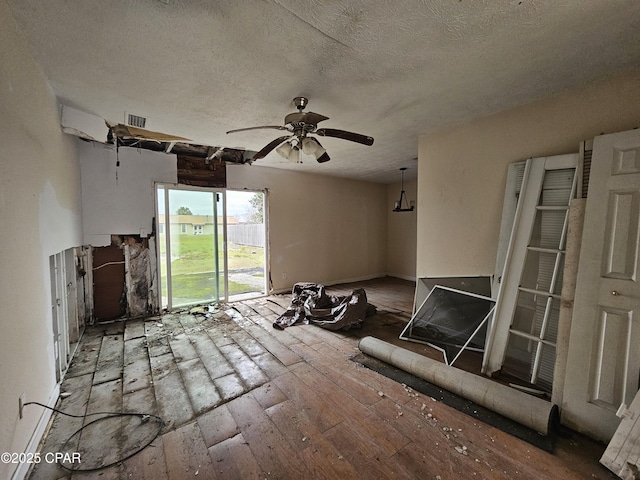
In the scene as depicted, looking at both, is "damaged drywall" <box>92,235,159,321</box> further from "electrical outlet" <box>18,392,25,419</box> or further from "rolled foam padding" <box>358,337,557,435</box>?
"rolled foam padding" <box>358,337,557,435</box>

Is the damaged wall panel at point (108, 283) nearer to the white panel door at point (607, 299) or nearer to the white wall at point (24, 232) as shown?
the white wall at point (24, 232)

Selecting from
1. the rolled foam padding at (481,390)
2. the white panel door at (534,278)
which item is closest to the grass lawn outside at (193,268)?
the rolled foam padding at (481,390)

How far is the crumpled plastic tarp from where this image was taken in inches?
134

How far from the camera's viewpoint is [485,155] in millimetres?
2691

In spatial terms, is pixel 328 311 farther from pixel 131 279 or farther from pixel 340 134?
pixel 131 279

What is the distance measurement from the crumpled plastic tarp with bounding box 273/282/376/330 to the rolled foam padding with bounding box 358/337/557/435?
32.9 inches

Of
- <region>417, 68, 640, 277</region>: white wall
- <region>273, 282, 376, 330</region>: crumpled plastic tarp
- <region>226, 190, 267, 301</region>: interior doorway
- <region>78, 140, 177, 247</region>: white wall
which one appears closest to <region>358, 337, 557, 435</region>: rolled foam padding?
<region>273, 282, 376, 330</region>: crumpled plastic tarp

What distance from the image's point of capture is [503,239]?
2.49m

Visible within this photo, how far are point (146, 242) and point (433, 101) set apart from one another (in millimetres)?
4100

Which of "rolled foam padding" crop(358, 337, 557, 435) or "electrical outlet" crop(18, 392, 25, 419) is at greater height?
"electrical outlet" crop(18, 392, 25, 419)

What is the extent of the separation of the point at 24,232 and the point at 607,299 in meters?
3.66

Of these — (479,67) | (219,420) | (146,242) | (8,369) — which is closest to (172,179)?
(146,242)

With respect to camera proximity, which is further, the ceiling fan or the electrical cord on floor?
the ceiling fan

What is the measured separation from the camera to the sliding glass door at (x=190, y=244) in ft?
13.2
